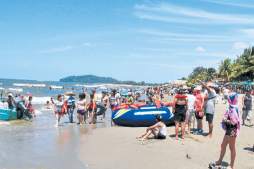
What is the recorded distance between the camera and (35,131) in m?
16.9

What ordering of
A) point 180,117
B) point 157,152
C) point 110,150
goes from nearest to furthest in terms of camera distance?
point 157,152, point 110,150, point 180,117

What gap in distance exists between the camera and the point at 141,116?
16.8 meters

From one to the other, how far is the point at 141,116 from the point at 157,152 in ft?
→ 18.5

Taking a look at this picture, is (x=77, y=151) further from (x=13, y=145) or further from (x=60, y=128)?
(x=60, y=128)

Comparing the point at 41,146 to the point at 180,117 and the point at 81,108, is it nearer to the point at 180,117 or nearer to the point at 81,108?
the point at 180,117

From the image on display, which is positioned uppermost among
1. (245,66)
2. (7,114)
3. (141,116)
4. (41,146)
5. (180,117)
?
(245,66)

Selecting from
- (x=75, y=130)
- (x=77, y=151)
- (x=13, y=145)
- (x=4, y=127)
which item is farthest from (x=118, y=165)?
(x=4, y=127)

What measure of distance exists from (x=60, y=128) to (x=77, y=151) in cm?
613

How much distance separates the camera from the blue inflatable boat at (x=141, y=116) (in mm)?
16375

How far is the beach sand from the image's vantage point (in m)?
9.77

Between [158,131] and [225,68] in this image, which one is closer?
[158,131]

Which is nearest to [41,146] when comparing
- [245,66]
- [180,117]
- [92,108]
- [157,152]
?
[157,152]

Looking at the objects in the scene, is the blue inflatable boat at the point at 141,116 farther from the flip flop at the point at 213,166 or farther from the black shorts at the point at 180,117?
the flip flop at the point at 213,166

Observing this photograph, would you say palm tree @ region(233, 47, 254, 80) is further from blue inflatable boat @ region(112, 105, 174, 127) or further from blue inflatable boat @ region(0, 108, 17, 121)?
blue inflatable boat @ region(112, 105, 174, 127)
